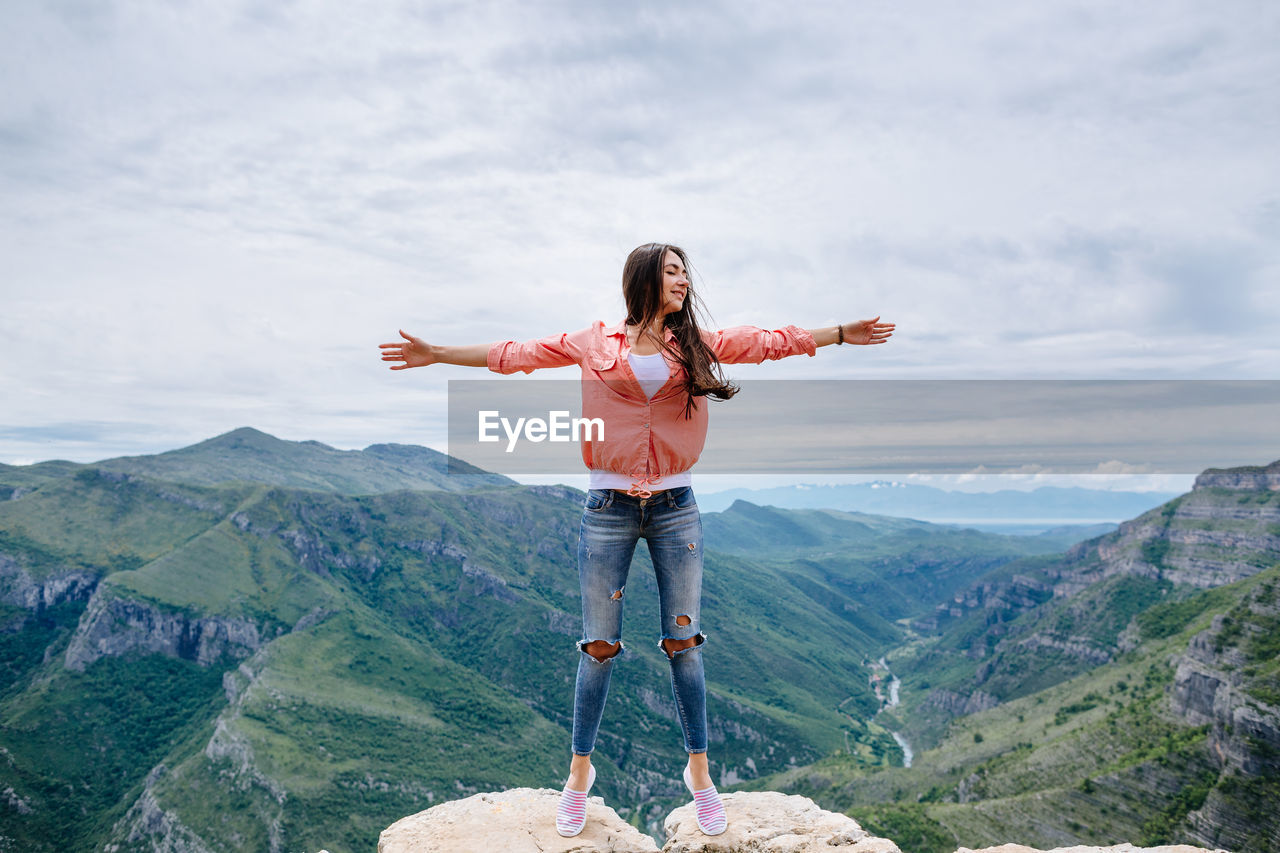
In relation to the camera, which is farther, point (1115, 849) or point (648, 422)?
point (1115, 849)

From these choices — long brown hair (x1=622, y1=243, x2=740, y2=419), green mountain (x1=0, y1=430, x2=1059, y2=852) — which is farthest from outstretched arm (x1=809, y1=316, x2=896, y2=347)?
green mountain (x1=0, y1=430, x2=1059, y2=852)

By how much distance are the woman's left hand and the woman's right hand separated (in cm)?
375

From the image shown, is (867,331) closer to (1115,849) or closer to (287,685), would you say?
(1115,849)

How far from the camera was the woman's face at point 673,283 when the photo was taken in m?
5.60

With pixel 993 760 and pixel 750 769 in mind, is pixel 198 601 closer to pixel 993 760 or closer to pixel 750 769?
pixel 750 769

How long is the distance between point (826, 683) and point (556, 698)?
8420cm

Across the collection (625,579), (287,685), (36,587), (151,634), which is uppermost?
(625,579)

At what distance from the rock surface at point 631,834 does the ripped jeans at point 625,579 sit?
1041 millimetres

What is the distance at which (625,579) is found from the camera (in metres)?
5.71

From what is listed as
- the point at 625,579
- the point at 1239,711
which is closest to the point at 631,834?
the point at 625,579

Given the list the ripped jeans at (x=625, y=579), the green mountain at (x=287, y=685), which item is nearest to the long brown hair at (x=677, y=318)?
the ripped jeans at (x=625, y=579)

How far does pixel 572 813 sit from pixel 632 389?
4159mm

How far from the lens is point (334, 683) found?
130750 millimetres

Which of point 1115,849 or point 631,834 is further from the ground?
point 631,834
